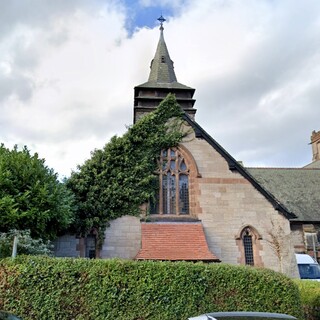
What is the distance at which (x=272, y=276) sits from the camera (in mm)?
10359

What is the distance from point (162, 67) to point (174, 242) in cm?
1549

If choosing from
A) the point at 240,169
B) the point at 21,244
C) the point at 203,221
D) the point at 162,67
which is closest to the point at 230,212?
the point at 203,221

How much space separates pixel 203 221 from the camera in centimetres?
1691

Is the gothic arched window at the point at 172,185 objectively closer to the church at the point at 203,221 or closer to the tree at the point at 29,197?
the church at the point at 203,221

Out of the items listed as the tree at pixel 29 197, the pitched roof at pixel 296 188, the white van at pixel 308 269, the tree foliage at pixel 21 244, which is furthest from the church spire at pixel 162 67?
the tree foliage at pixel 21 244

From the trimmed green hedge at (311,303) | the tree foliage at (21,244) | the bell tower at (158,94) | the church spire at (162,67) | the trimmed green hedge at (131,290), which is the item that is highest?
the church spire at (162,67)

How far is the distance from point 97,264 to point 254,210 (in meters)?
9.69

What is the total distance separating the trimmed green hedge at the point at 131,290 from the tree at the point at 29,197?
257 centimetres

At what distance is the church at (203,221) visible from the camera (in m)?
15.8

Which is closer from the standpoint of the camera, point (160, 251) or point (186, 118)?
point (160, 251)

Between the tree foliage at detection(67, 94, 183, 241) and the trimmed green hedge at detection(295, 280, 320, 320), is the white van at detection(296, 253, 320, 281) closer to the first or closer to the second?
the trimmed green hedge at detection(295, 280, 320, 320)

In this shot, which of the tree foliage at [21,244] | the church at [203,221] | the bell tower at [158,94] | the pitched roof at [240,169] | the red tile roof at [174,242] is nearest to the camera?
the tree foliage at [21,244]

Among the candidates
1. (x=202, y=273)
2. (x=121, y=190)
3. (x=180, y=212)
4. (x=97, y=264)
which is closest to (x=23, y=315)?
(x=97, y=264)

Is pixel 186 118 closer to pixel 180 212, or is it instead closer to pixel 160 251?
pixel 180 212
